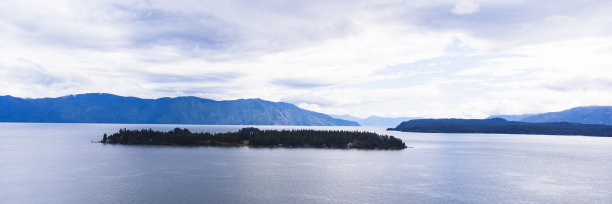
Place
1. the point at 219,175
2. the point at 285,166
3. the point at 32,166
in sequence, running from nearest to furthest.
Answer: the point at 219,175 < the point at 32,166 < the point at 285,166

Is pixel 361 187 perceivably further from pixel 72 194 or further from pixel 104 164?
pixel 104 164

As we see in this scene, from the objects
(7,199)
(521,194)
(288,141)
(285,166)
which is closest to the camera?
(7,199)

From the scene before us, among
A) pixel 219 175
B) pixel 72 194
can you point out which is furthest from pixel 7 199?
pixel 219 175

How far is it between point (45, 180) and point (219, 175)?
35954 mm

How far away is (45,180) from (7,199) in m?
19.2

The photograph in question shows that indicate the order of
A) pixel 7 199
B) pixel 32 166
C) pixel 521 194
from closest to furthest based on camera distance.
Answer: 1. pixel 7 199
2. pixel 521 194
3. pixel 32 166

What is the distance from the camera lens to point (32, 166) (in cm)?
10650

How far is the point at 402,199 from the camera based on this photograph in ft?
229

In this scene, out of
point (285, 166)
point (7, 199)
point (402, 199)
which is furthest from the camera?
point (285, 166)

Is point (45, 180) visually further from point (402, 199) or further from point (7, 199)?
point (402, 199)

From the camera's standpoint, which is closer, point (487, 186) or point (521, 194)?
point (521, 194)

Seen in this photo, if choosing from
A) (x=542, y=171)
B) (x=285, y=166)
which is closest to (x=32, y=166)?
(x=285, y=166)

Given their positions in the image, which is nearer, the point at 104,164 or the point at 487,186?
the point at 487,186

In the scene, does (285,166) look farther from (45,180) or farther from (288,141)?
(288,141)
